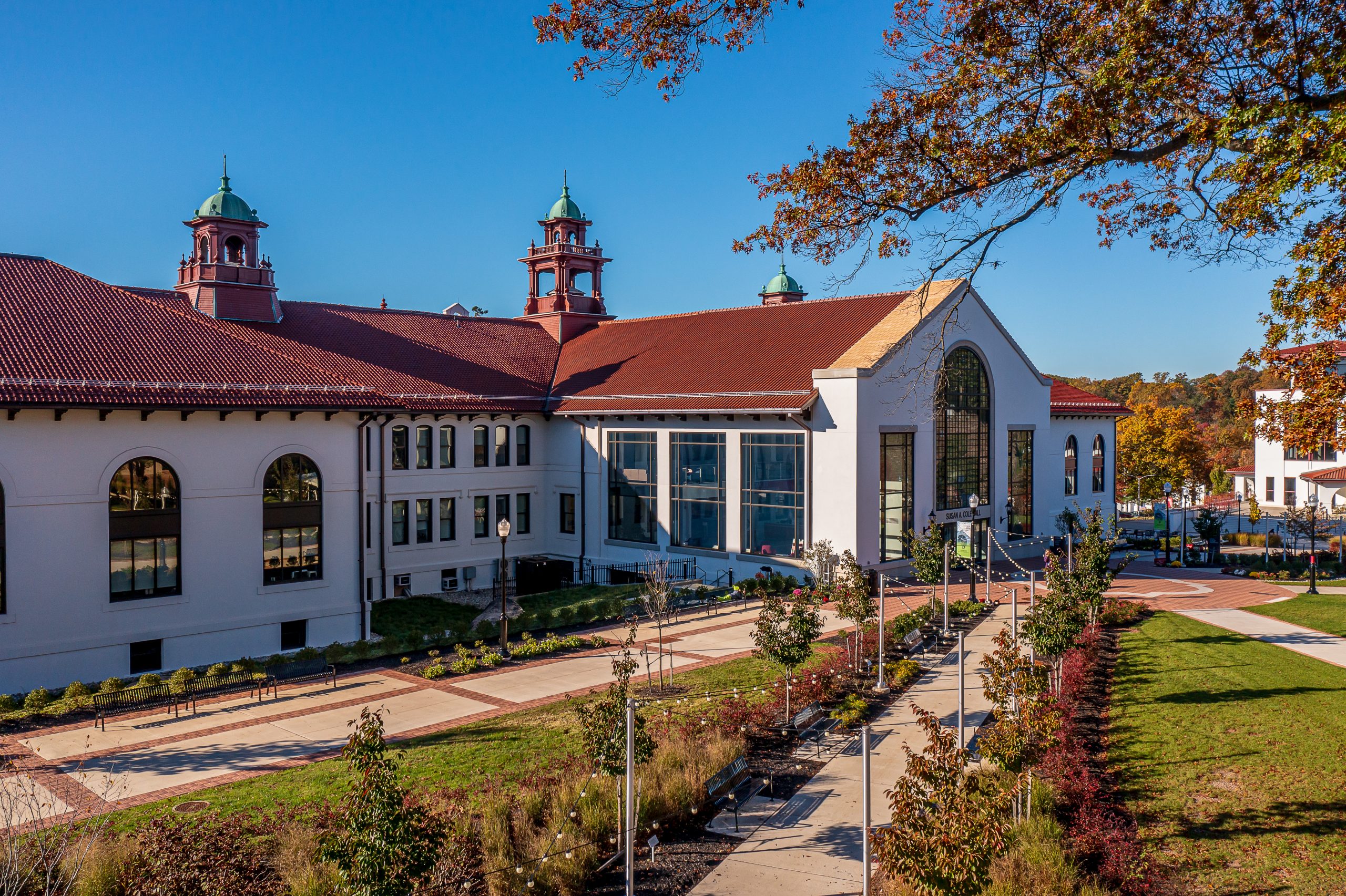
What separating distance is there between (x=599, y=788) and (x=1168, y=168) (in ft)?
40.6

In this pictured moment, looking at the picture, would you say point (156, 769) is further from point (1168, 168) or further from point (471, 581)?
point (471, 581)

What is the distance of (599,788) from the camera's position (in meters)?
Answer: 13.6

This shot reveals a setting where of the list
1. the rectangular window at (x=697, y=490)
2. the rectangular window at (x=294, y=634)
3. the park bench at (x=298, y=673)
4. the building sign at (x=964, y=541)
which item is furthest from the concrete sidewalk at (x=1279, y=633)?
the rectangular window at (x=294, y=634)

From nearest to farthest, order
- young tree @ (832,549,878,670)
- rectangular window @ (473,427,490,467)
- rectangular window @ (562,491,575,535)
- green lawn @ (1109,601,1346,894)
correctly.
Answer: green lawn @ (1109,601,1346,894), young tree @ (832,549,878,670), rectangular window @ (473,427,490,467), rectangular window @ (562,491,575,535)

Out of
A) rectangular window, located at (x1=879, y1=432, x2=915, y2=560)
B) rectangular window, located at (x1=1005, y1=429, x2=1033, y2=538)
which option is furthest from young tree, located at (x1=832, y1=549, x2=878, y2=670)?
rectangular window, located at (x1=1005, y1=429, x2=1033, y2=538)

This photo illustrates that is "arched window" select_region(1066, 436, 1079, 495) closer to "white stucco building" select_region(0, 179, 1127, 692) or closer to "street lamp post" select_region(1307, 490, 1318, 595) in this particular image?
"white stucco building" select_region(0, 179, 1127, 692)

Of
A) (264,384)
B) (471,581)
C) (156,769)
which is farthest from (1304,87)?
(471,581)

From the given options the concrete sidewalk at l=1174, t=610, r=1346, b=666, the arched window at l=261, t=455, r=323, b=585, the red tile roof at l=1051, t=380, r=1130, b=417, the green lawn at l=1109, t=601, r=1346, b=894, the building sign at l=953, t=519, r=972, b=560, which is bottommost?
the green lawn at l=1109, t=601, r=1346, b=894

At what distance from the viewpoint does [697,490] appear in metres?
37.7

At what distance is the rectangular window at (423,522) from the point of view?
38219mm

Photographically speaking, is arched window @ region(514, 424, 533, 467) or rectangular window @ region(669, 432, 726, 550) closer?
rectangular window @ region(669, 432, 726, 550)

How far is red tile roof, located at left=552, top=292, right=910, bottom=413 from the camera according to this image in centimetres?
3591

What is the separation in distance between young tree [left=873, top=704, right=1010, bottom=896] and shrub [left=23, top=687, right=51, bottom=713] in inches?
747

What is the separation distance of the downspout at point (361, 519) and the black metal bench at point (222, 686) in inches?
221
